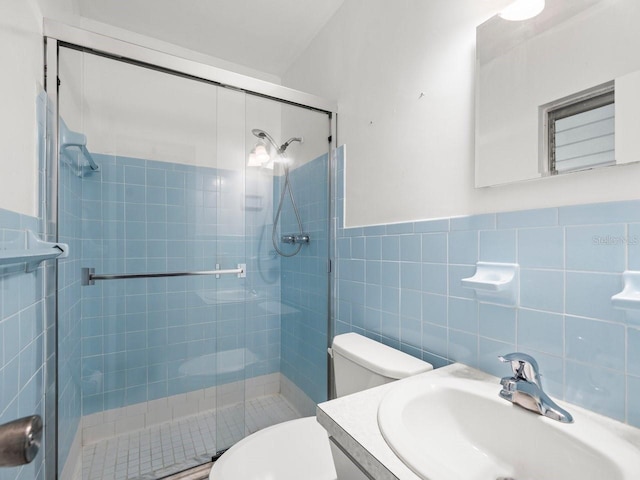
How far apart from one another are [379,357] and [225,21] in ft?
6.68

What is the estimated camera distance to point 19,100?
0.94 meters

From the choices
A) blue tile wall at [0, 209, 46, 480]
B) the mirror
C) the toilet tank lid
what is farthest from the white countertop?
blue tile wall at [0, 209, 46, 480]

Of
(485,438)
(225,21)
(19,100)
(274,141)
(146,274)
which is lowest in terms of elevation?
(485,438)

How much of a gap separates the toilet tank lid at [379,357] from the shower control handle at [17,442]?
91cm

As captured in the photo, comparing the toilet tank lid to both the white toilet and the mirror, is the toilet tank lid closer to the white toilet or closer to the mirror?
the white toilet

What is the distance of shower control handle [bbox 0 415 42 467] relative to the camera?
1.29 ft

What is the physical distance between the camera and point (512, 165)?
902mm

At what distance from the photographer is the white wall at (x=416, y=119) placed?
2.98ft

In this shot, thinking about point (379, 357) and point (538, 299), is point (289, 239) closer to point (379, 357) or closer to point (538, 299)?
point (379, 357)

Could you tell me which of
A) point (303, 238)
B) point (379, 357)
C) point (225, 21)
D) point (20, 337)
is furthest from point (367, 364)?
point (225, 21)

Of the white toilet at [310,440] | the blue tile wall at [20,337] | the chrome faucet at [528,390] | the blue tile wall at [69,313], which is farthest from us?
the blue tile wall at [69,313]

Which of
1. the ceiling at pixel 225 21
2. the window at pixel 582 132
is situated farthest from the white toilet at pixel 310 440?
the ceiling at pixel 225 21

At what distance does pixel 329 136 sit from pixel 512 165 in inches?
43.4

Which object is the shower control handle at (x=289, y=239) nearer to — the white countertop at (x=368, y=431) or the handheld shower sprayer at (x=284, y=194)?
the handheld shower sprayer at (x=284, y=194)
